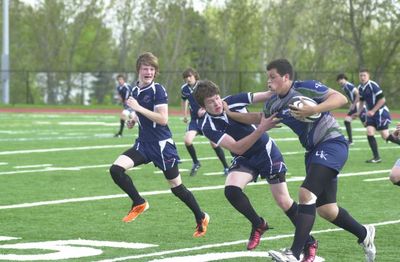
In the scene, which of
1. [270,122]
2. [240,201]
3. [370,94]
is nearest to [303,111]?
[270,122]

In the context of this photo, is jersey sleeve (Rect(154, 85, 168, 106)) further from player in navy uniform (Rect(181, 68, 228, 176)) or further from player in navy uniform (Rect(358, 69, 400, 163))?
player in navy uniform (Rect(358, 69, 400, 163))

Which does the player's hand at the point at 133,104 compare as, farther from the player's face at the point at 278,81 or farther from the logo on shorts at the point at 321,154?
the logo on shorts at the point at 321,154

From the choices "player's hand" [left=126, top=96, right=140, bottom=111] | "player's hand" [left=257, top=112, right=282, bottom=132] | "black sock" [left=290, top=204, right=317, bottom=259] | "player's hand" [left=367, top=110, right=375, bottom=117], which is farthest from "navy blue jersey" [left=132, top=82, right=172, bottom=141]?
"player's hand" [left=367, top=110, right=375, bottom=117]

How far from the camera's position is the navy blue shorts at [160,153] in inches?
406

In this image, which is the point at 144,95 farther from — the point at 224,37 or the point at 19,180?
the point at 224,37

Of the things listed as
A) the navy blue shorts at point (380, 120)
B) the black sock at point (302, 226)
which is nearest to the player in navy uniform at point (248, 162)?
the black sock at point (302, 226)

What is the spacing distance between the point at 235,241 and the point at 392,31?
40.3 meters

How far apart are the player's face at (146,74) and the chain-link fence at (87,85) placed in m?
40.2

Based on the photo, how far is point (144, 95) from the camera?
1044cm

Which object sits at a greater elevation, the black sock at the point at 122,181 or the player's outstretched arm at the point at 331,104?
the player's outstretched arm at the point at 331,104

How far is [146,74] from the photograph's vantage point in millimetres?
10312

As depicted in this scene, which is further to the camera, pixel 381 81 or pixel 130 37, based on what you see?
pixel 130 37

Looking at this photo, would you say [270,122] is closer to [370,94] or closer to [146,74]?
[146,74]

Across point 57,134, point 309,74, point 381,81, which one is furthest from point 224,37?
point 57,134
